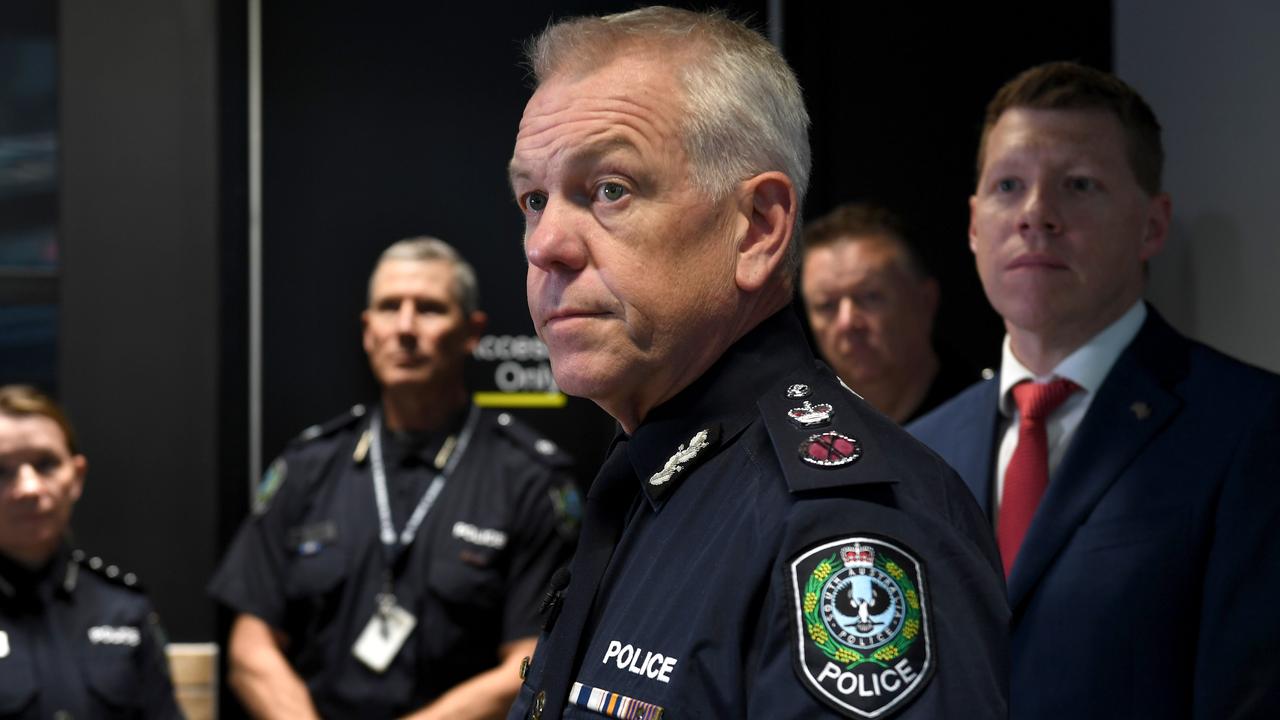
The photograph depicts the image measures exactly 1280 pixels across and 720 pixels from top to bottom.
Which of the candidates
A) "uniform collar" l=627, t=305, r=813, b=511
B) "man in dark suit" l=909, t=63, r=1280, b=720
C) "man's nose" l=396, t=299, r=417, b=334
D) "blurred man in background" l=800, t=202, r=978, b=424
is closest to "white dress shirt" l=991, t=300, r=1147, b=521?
"man in dark suit" l=909, t=63, r=1280, b=720

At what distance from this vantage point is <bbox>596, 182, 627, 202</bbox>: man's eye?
4.06ft

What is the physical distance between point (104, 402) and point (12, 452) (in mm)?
954

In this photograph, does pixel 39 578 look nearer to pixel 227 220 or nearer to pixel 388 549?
pixel 388 549

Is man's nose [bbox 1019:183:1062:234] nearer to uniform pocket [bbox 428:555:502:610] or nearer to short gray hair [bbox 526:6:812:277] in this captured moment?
short gray hair [bbox 526:6:812:277]

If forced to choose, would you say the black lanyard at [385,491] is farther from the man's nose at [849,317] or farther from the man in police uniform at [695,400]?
the man in police uniform at [695,400]

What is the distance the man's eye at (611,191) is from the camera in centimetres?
124

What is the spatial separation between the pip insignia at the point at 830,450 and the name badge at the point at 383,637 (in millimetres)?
2287

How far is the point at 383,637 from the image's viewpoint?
10.5ft

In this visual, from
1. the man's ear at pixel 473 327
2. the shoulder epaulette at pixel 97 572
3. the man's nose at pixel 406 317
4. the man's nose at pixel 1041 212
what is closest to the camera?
the man's nose at pixel 1041 212

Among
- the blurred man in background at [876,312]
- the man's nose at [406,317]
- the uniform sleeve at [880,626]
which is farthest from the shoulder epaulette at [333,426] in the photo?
the uniform sleeve at [880,626]

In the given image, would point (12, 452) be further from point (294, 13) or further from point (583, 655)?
point (583, 655)

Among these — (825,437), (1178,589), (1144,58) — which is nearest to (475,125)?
(1144,58)

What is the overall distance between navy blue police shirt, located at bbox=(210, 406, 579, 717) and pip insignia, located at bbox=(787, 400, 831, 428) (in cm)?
209

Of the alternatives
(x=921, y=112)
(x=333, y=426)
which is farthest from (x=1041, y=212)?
(x=333, y=426)
